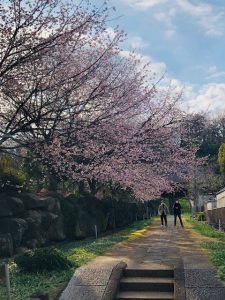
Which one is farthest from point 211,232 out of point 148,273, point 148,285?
point 148,285

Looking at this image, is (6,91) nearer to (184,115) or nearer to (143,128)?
(143,128)

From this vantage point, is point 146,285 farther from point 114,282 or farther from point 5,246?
point 5,246

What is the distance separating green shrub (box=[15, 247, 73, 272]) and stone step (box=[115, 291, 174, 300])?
1800mm

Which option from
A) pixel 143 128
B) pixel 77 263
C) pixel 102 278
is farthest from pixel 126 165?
pixel 102 278

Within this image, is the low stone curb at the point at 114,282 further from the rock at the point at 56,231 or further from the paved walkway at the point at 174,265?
the rock at the point at 56,231

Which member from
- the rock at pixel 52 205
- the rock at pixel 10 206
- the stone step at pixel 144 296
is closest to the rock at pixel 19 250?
the rock at pixel 10 206

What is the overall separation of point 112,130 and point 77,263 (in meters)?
4.66

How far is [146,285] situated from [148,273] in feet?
2.11

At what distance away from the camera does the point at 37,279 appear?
8859mm

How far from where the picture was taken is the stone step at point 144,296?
813 centimetres

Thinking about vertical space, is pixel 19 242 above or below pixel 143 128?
below

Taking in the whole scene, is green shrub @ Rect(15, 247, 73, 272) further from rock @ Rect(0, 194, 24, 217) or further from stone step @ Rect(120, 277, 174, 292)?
rock @ Rect(0, 194, 24, 217)

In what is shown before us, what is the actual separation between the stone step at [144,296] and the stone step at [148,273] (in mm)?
781

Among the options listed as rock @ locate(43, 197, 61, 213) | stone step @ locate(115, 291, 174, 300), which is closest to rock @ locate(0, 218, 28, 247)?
rock @ locate(43, 197, 61, 213)
